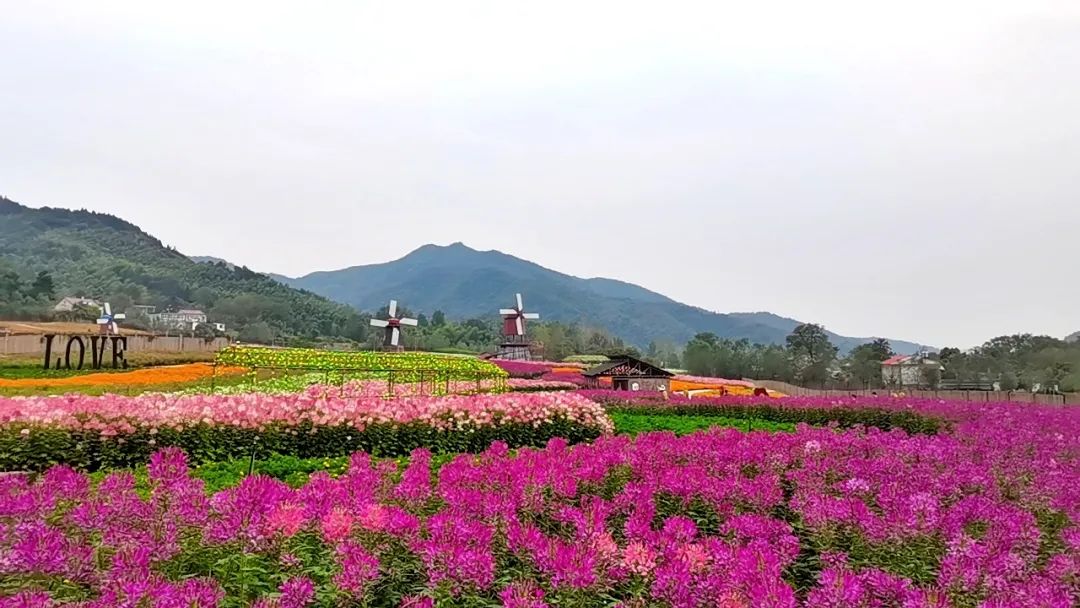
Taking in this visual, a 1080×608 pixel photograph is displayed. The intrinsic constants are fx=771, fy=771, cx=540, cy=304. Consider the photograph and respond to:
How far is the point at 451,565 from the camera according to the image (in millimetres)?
3230

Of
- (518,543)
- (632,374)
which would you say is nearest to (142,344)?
(632,374)

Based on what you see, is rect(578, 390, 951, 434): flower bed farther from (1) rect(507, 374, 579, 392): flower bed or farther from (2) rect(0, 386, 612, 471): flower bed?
(2) rect(0, 386, 612, 471): flower bed

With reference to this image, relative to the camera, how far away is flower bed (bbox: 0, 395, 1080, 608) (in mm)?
3102

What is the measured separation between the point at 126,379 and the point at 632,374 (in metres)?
15.8

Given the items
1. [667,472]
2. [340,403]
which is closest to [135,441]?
[340,403]

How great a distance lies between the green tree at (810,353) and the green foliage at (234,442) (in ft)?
139

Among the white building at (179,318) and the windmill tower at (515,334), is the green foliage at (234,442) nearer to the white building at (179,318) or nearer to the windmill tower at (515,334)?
the windmill tower at (515,334)

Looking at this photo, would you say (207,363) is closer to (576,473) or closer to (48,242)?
(576,473)

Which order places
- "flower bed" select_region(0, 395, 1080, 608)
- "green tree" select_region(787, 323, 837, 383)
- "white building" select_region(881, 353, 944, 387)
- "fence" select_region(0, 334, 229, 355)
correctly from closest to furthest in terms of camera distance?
"flower bed" select_region(0, 395, 1080, 608)
"fence" select_region(0, 334, 229, 355)
"white building" select_region(881, 353, 944, 387)
"green tree" select_region(787, 323, 837, 383)

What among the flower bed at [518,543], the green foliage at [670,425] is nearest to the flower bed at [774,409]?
the green foliage at [670,425]

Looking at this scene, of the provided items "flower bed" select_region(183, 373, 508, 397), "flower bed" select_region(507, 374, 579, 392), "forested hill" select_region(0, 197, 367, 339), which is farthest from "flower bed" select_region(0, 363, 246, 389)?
"forested hill" select_region(0, 197, 367, 339)

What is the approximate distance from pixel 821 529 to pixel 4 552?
4102 mm

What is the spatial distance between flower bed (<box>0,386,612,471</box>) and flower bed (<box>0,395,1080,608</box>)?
5.18m

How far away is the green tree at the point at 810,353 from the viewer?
52125mm
